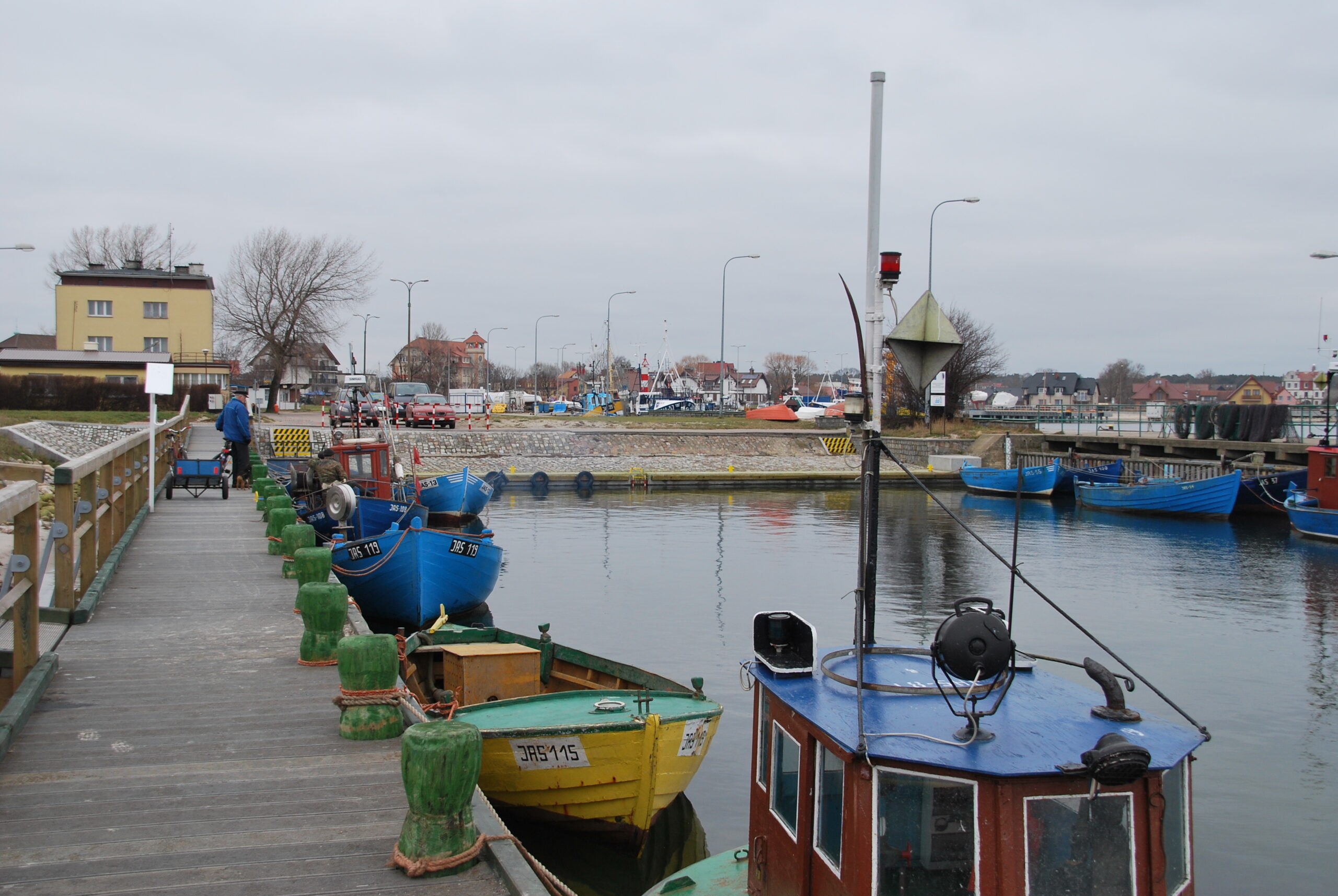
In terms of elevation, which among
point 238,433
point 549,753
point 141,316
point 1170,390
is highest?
point 141,316

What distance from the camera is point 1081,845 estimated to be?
4867 millimetres

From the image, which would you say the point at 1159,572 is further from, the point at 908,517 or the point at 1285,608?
the point at 908,517

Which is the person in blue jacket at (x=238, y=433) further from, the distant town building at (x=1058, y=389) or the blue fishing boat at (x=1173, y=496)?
the distant town building at (x=1058, y=389)

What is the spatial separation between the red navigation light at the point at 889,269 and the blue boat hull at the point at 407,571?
12.4 m

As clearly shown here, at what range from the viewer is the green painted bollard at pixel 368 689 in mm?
6625

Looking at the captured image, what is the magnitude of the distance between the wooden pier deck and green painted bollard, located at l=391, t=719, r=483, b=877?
0.10 metres

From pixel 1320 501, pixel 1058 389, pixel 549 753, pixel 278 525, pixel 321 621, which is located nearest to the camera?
pixel 321 621

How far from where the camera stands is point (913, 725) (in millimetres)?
5418

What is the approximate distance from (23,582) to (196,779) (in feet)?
6.55

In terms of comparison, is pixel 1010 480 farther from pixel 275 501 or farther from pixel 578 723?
pixel 578 723

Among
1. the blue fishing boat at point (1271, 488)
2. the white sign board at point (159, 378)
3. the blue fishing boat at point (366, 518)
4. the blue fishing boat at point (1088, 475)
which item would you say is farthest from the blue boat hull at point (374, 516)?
the blue fishing boat at point (1088, 475)

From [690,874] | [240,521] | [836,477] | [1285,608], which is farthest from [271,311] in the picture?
[690,874]

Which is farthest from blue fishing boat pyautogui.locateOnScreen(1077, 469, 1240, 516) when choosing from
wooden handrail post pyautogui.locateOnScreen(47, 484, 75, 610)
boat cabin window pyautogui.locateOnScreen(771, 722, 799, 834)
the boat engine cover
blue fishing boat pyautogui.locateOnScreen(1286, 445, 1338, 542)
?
wooden handrail post pyautogui.locateOnScreen(47, 484, 75, 610)

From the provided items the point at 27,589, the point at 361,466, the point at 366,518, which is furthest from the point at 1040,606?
the point at 27,589
